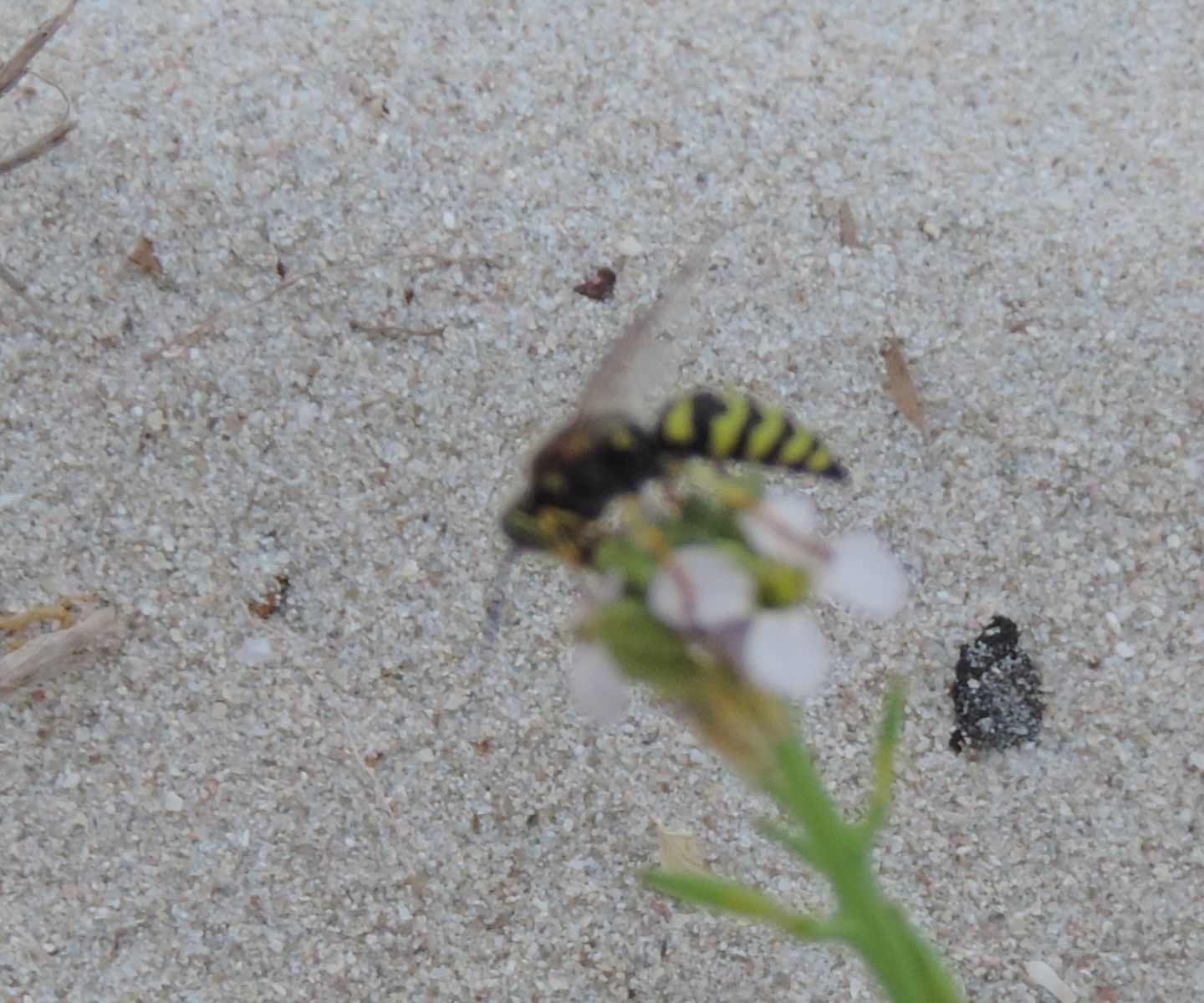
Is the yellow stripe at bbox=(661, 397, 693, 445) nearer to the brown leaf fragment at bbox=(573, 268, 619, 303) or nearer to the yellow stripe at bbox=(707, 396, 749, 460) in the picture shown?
the yellow stripe at bbox=(707, 396, 749, 460)

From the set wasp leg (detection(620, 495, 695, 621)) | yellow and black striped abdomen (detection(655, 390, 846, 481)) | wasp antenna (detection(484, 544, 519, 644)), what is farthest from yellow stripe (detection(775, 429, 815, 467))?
wasp antenna (detection(484, 544, 519, 644))

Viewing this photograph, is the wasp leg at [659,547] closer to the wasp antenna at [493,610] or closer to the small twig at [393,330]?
the wasp antenna at [493,610]

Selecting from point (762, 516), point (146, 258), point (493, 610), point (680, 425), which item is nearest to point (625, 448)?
point (680, 425)

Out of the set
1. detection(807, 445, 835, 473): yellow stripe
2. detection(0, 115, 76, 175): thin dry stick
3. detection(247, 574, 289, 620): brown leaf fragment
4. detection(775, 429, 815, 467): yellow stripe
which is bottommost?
detection(247, 574, 289, 620): brown leaf fragment

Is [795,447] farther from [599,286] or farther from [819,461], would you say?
[599,286]

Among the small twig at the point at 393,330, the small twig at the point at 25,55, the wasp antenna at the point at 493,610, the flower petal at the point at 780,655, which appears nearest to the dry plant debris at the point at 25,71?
the small twig at the point at 25,55

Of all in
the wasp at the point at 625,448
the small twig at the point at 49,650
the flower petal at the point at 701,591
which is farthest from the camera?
the small twig at the point at 49,650
